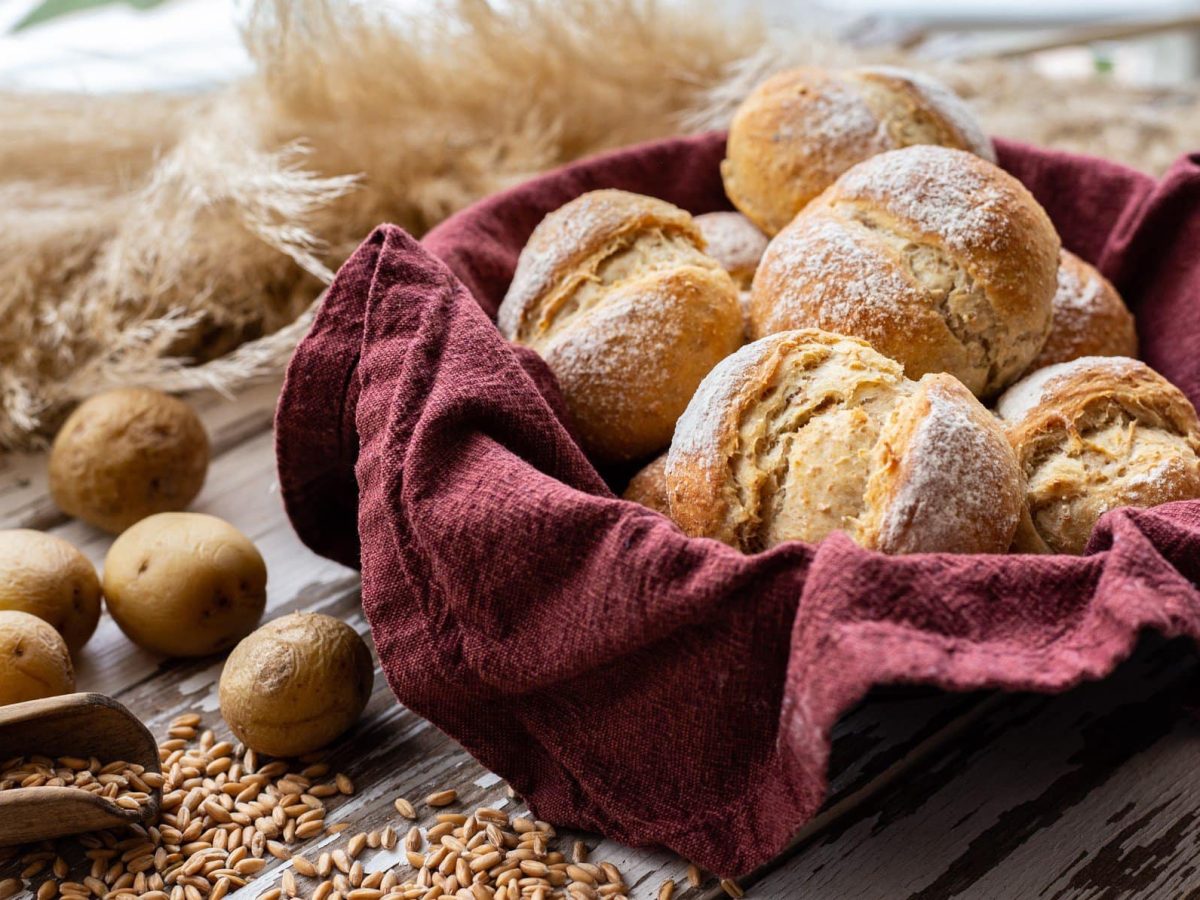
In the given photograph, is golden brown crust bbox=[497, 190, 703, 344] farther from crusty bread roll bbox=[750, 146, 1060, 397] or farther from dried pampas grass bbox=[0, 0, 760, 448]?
dried pampas grass bbox=[0, 0, 760, 448]

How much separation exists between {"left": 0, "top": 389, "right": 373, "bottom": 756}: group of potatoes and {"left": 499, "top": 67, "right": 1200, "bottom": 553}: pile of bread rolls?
1.70 ft

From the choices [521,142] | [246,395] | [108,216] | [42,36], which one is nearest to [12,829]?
[246,395]

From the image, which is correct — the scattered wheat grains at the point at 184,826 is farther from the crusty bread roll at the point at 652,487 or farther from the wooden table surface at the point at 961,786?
the crusty bread roll at the point at 652,487

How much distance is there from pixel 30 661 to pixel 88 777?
0.65 ft

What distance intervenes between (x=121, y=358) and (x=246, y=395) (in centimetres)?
29

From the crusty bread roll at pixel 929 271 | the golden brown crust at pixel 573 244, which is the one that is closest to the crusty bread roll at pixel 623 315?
the golden brown crust at pixel 573 244

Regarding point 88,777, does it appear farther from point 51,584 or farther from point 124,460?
point 124,460

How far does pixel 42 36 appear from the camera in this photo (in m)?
3.43

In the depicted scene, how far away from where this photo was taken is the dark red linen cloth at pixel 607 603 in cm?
114

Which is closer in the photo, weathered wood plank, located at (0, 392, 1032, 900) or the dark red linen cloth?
the dark red linen cloth

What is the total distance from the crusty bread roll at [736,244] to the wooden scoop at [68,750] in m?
1.10

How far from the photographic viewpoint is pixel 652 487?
160 centimetres

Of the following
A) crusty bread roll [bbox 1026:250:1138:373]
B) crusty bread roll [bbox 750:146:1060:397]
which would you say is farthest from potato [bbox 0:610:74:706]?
crusty bread roll [bbox 1026:250:1138:373]

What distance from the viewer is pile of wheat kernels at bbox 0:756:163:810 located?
4.78 feet
